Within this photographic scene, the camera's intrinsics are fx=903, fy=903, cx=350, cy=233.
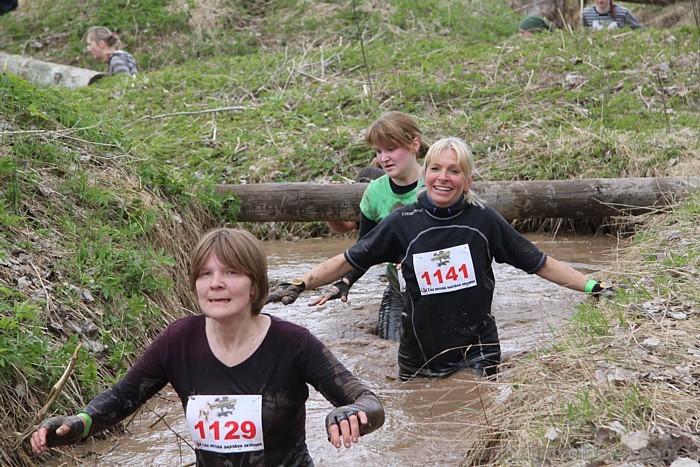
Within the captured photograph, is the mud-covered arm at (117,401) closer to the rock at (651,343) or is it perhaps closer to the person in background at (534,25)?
the rock at (651,343)

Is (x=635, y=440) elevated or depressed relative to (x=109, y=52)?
depressed

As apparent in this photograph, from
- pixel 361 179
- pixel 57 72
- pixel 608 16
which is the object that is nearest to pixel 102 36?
pixel 57 72

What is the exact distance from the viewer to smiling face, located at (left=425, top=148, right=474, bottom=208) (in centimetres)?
537

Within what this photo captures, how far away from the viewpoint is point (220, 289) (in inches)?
138

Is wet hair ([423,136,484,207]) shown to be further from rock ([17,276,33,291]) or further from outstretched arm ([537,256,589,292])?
rock ([17,276,33,291])

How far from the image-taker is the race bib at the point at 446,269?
17.7 ft

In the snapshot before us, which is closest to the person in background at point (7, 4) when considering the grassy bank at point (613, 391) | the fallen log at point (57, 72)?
the fallen log at point (57, 72)

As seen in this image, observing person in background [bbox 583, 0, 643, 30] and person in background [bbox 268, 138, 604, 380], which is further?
person in background [bbox 583, 0, 643, 30]

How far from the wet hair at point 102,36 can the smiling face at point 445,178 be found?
1180 centimetres

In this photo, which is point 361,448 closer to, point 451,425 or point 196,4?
point 451,425

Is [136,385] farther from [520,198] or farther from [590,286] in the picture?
[520,198]

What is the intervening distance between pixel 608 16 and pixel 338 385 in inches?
539

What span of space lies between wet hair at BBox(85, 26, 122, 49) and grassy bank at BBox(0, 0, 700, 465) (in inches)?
31.8

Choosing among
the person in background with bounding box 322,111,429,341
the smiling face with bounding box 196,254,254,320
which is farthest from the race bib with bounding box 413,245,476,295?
the smiling face with bounding box 196,254,254,320
